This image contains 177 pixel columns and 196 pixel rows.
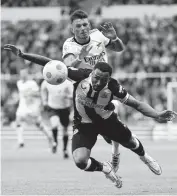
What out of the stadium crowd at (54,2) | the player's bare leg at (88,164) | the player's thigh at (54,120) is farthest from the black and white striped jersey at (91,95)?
the stadium crowd at (54,2)

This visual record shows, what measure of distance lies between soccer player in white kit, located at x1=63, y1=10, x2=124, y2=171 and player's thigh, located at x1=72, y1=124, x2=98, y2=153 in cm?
93

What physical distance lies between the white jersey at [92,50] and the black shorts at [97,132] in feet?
2.88

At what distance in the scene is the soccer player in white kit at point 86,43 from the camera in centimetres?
951

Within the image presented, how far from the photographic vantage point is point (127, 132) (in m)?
9.48

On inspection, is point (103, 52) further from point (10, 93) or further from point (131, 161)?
point (10, 93)

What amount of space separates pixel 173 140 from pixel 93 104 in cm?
1383

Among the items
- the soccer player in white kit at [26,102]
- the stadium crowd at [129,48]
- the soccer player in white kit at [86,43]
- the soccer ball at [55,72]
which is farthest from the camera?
the stadium crowd at [129,48]

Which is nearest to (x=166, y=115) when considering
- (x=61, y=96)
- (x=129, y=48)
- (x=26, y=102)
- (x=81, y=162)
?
(x=81, y=162)

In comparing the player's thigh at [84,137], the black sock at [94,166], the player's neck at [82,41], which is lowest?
the black sock at [94,166]

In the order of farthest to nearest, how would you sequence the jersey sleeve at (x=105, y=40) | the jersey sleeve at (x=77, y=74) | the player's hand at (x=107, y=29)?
1. the jersey sleeve at (x=105, y=40)
2. the player's hand at (x=107, y=29)
3. the jersey sleeve at (x=77, y=74)

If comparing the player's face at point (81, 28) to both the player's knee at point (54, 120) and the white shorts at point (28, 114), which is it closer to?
the player's knee at point (54, 120)

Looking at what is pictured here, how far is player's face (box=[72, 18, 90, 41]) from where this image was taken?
31.2 ft

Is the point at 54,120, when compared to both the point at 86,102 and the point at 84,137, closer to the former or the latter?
the point at 84,137

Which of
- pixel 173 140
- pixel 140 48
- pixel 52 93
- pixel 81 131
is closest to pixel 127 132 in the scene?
pixel 81 131
